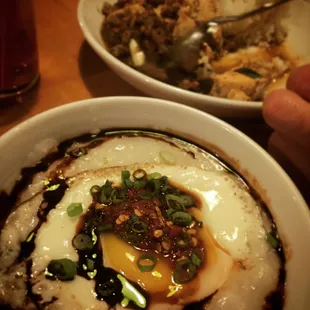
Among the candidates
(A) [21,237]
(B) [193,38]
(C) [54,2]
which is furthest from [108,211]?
(C) [54,2]

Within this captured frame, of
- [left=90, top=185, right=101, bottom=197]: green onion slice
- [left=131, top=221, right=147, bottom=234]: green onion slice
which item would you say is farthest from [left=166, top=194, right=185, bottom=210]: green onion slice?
[left=90, top=185, right=101, bottom=197]: green onion slice

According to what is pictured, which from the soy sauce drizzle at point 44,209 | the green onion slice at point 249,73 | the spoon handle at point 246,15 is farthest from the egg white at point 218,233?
the spoon handle at point 246,15

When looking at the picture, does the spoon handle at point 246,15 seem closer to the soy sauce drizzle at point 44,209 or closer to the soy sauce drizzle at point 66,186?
the soy sauce drizzle at point 66,186

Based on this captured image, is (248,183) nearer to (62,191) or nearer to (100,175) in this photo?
(100,175)

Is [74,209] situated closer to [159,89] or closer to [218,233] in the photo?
[218,233]

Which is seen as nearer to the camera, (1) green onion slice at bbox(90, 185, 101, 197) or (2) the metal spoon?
(1) green onion slice at bbox(90, 185, 101, 197)

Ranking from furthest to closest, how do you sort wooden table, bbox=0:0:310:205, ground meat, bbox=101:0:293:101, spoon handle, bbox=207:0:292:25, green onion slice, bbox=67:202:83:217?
spoon handle, bbox=207:0:292:25
ground meat, bbox=101:0:293:101
wooden table, bbox=0:0:310:205
green onion slice, bbox=67:202:83:217

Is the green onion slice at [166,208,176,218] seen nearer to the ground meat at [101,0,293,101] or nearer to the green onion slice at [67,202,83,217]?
the green onion slice at [67,202,83,217]

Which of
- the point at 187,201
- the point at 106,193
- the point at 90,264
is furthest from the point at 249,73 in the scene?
the point at 90,264
